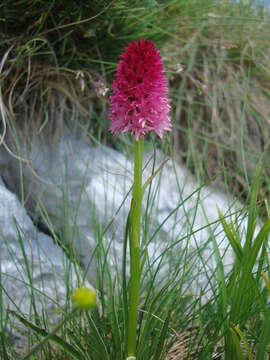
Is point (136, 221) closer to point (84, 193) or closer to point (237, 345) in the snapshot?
point (237, 345)

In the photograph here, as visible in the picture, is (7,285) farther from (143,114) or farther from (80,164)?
(143,114)

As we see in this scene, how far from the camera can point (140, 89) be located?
791 mm

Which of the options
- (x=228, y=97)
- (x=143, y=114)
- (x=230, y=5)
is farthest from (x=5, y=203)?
(x=230, y=5)

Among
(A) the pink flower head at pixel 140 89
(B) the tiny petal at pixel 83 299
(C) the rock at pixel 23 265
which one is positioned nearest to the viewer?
(B) the tiny petal at pixel 83 299

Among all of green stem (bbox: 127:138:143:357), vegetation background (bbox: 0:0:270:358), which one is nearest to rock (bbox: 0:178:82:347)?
vegetation background (bbox: 0:0:270:358)

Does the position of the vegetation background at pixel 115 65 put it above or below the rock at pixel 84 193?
above

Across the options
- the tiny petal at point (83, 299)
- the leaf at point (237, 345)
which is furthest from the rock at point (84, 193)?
the tiny petal at point (83, 299)

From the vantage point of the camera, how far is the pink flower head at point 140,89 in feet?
2.60

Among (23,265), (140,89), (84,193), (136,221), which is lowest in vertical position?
(23,265)

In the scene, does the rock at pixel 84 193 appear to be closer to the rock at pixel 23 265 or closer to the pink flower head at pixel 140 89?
the rock at pixel 23 265

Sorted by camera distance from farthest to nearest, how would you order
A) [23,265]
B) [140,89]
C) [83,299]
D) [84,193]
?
[84,193] → [23,265] → [140,89] → [83,299]

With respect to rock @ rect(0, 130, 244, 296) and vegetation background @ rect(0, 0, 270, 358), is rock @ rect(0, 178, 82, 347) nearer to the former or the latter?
rock @ rect(0, 130, 244, 296)

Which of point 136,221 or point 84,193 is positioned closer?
point 136,221

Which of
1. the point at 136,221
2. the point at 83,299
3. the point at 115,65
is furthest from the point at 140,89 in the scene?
the point at 115,65
